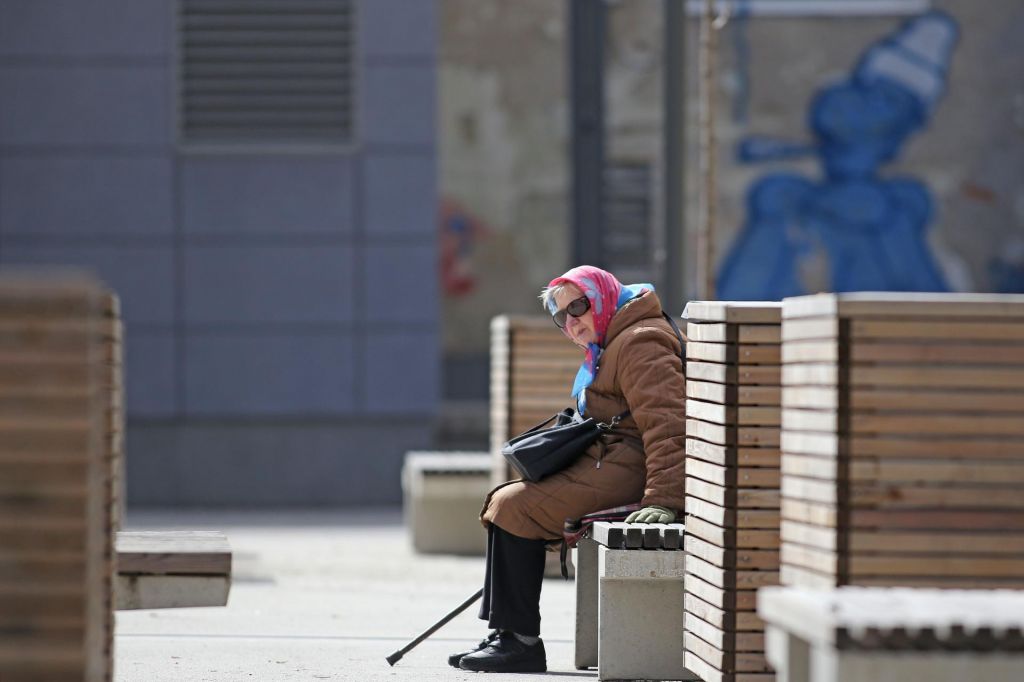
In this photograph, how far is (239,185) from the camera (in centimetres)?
1856

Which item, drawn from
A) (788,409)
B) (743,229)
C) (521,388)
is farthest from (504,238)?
(788,409)

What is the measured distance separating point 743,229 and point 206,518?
1002 centimetres

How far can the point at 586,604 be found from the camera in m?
7.18

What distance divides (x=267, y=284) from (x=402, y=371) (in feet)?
4.80

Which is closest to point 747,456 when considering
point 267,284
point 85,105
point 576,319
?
point 576,319

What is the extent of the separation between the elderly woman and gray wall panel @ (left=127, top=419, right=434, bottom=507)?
1152 centimetres

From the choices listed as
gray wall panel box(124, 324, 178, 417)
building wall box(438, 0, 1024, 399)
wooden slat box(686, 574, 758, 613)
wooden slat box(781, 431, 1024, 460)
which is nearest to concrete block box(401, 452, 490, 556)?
gray wall panel box(124, 324, 178, 417)

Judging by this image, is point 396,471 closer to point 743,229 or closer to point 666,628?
point 743,229

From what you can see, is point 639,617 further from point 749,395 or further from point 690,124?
point 690,124

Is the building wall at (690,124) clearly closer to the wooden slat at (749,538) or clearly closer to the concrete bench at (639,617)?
Result: the concrete bench at (639,617)

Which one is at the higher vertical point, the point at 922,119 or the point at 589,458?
the point at 922,119

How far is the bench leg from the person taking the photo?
23.5 ft

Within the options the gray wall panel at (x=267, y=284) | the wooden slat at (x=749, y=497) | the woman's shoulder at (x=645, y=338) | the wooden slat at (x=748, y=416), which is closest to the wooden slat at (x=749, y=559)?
the wooden slat at (x=749, y=497)

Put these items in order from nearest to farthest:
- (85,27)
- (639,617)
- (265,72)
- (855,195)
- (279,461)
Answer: (639,617)
(85,27)
(279,461)
(265,72)
(855,195)
